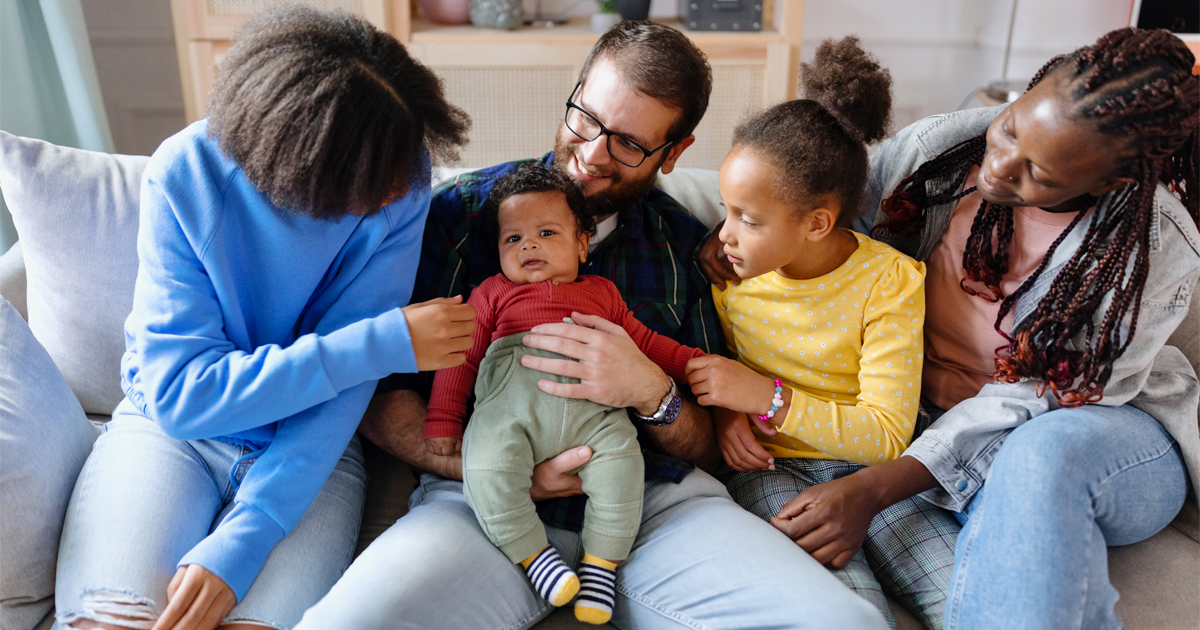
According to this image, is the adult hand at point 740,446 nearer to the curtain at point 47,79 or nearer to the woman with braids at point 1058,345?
the woman with braids at point 1058,345

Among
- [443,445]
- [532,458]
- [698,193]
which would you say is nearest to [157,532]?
[443,445]

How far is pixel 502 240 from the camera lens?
1416mm

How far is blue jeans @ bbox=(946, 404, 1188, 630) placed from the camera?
1.13m

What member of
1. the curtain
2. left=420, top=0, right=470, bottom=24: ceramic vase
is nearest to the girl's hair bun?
left=420, top=0, right=470, bottom=24: ceramic vase

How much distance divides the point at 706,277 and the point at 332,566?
891 millimetres

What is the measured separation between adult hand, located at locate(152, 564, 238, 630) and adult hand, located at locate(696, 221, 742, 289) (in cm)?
102

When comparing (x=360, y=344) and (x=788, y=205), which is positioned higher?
(x=788, y=205)

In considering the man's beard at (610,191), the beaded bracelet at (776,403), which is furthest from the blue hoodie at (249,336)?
the beaded bracelet at (776,403)

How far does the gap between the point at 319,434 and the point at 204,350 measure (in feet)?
0.71

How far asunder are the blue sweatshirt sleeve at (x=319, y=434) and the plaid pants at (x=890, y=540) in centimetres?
70

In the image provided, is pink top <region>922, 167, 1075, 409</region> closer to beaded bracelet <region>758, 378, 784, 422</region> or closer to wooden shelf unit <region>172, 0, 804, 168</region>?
beaded bracelet <region>758, 378, 784, 422</region>

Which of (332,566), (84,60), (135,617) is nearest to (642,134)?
(332,566)

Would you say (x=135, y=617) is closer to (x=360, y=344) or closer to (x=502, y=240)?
(x=360, y=344)

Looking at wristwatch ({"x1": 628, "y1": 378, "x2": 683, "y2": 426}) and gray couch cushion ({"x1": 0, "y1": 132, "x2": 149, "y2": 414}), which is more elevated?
gray couch cushion ({"x1": 0, "y1": 132, "x2": 149, "y2": 414})
